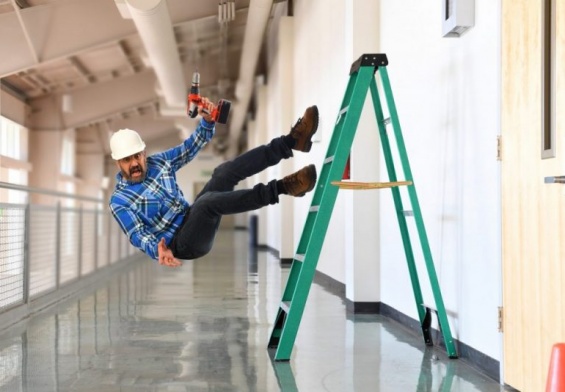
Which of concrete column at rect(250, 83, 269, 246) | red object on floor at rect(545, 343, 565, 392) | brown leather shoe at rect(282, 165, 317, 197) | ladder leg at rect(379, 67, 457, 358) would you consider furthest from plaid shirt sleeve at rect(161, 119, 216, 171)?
concrete column at rect(250, 83, 269, 246)

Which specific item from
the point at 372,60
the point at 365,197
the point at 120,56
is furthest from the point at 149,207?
the point at 120,56

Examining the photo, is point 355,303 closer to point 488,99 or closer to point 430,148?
point 430,148

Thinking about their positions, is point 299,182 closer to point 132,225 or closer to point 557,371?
point 132,225

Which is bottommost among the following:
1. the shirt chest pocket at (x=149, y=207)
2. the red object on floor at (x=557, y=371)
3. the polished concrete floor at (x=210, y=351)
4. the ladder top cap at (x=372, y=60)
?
the polished concrete floor at (x=210, y=351)

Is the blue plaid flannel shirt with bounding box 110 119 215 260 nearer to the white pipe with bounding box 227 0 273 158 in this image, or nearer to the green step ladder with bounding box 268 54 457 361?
the green step ladder with bounding box 268 54 457 361

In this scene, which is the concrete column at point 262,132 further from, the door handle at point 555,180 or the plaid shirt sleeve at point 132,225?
the door handle at point 555,180

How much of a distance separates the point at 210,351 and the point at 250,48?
798 cm

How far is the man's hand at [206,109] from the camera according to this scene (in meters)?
3.51

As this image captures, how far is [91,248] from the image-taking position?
377 inches

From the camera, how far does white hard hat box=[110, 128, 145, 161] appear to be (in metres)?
3.51

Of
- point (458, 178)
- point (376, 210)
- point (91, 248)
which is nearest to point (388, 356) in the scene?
point (458, 178)

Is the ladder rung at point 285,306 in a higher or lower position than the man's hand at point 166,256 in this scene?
lower

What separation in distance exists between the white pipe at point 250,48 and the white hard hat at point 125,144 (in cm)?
571

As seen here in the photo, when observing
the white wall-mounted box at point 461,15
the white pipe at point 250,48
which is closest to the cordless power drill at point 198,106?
the white wall-mounted box at point 461,15
